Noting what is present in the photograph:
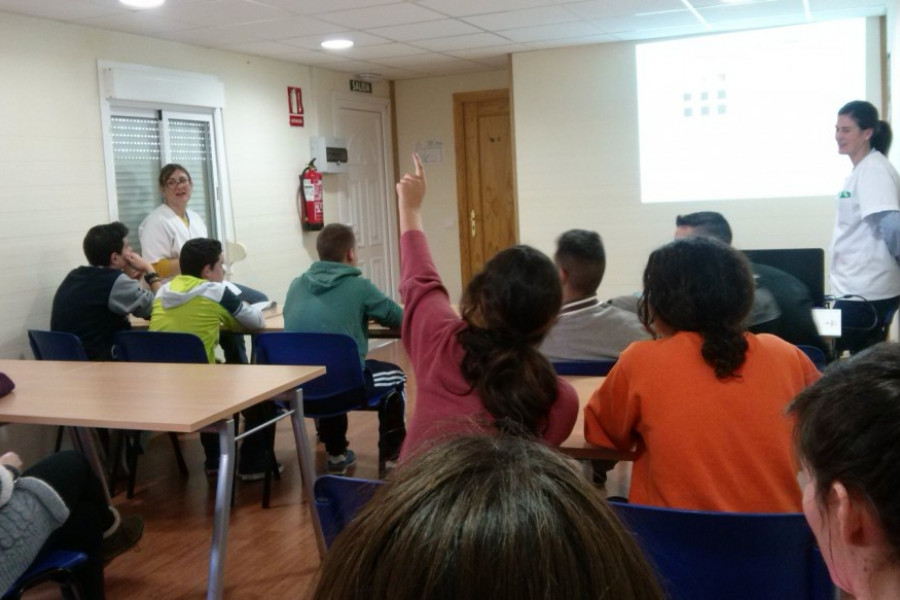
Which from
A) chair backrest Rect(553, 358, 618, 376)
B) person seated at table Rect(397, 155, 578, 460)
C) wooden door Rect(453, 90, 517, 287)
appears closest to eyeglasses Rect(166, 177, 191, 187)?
chair backrest Rect(553, 358, 618, 376)

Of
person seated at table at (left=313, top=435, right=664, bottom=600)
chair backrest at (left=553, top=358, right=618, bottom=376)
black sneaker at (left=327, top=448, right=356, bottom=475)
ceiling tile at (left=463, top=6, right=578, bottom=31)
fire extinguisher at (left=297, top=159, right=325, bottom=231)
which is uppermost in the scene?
ceiling tile at (left=463, top=6, right=578, bottom=31)

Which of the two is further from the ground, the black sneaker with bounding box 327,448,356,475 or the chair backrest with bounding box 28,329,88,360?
the chair backrest with bounding box 28,329,88,360

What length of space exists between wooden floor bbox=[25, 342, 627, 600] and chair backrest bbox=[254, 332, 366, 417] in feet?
1.60

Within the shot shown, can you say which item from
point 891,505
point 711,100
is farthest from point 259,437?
point 711,100

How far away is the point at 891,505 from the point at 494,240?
24.5 ft

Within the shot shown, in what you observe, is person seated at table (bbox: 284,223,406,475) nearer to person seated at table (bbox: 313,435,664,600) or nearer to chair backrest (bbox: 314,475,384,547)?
chair backrest (bbox: 314,475,384,547)

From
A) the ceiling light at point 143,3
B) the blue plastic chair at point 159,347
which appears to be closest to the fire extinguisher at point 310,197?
the ceiling light at point 143,3

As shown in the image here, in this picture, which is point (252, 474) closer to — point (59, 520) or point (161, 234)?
point (161, 234)

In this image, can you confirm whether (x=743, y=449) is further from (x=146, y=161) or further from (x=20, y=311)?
(x=146, y=161)

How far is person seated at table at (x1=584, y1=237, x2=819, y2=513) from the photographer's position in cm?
168

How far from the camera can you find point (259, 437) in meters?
4.20

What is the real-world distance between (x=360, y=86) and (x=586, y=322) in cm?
539

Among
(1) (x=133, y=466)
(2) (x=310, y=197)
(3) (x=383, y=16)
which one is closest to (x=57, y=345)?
(1) (x=133, y=466)

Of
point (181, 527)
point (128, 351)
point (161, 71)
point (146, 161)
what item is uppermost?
point (161, 71)
